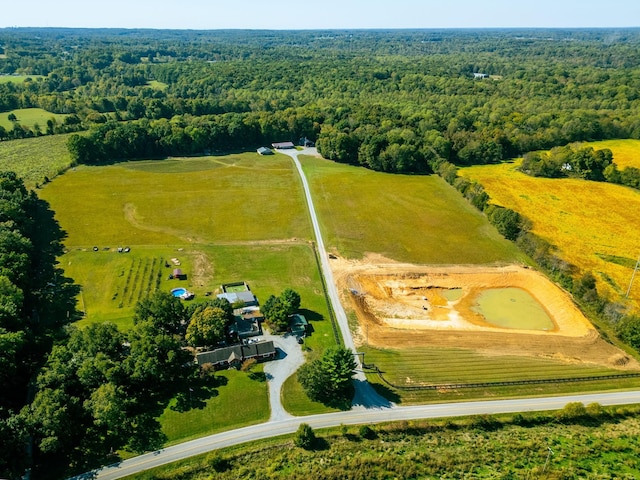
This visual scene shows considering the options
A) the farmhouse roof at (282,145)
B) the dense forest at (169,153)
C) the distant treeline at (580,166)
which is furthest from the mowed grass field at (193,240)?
the distant treeline at (580,166)

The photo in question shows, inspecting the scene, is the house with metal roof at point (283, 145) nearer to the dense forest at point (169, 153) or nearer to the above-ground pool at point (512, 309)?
the dense forest at point (169, 153)

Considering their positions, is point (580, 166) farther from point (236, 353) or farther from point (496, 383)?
point (236, 353)

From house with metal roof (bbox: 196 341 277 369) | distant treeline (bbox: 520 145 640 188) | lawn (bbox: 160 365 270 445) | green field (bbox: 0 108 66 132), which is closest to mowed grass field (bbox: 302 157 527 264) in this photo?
distant treeline (bbox: 520 145 640 188)

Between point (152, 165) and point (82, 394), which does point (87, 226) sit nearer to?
point (152, 165)

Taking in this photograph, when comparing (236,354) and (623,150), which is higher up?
(623,150)

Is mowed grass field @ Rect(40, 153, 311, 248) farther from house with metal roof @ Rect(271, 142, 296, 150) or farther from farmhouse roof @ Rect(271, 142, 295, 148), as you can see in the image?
farmhouse roof @ Rect(271, 142, 295, 148)

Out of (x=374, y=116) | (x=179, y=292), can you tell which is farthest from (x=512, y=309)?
(x=374, y=116)
